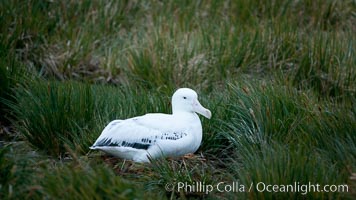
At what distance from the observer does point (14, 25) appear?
8297 mm

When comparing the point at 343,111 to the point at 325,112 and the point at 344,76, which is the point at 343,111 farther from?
the point at 344,76

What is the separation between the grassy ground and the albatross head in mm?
339

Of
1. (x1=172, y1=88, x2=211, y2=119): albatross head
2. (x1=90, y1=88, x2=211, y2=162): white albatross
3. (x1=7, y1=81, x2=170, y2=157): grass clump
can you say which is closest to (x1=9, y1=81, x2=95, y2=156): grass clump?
(x1=7, y1=81, x2=170, y2=157): grass clump

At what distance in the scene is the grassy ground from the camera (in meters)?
4.80

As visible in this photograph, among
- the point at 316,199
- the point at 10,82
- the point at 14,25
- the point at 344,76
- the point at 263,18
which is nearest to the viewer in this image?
the point at 316,199

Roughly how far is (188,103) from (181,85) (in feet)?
6.98

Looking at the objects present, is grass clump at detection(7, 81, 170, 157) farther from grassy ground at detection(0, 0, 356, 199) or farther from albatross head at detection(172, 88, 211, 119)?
albatross head at detection(172, 88, 211, 119)

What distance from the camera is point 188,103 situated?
19.0 feet

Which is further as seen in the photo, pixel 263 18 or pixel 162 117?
pixel 263 18

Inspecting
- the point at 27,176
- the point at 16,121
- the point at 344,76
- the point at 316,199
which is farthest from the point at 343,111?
the point at 16,121

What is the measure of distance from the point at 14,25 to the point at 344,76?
3.90m

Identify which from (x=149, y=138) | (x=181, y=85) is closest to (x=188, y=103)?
(x=149, y=138)

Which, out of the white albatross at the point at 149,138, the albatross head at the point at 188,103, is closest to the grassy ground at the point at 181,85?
the white albatross at the point at 149,138

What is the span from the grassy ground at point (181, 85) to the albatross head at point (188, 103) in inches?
13.4
